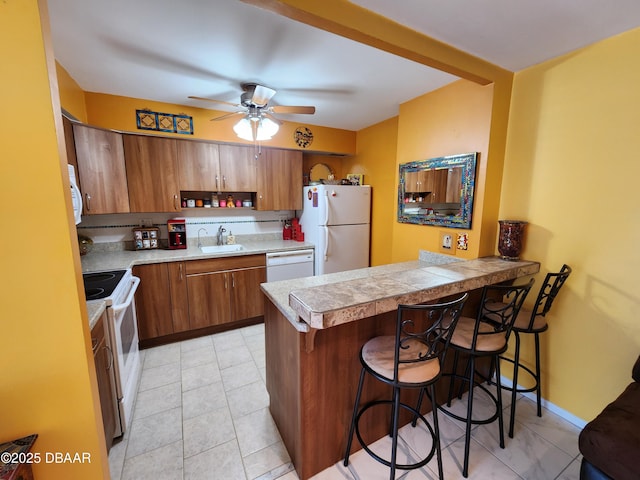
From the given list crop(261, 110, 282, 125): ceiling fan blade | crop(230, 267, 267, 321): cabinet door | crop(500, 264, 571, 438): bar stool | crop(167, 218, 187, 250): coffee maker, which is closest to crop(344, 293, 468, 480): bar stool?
crop(500, 264, 571, 438): bar stool

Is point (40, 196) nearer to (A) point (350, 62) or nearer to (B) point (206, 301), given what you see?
(A) point (350, 62)

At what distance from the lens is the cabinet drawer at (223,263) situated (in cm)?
274

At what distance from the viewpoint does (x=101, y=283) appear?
71.6 inches

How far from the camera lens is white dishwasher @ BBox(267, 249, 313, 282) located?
3.12 metres

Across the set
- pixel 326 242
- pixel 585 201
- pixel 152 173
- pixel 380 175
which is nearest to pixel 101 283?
pixel 152 173

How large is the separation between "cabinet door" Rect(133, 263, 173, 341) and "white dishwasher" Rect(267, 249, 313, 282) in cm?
107

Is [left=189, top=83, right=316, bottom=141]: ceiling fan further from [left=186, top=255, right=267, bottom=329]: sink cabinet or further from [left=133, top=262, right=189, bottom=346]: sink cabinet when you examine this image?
[left=133, top=262, right=189, bottom=346]: sink cabinet

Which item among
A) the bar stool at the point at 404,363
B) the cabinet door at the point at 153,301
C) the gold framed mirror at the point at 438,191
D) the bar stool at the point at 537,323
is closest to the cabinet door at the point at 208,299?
the cabinet door at the point at 153,301

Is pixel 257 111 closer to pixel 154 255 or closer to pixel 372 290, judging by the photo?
pixel 154 255

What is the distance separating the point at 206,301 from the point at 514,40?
10.8 ft

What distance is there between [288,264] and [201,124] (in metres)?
1.84

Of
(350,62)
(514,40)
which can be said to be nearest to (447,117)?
(514,40)

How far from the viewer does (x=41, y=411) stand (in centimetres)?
88

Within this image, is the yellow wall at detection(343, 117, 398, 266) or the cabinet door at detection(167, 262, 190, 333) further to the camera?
the yellow wall at detection(343, 117, 398, 266)
